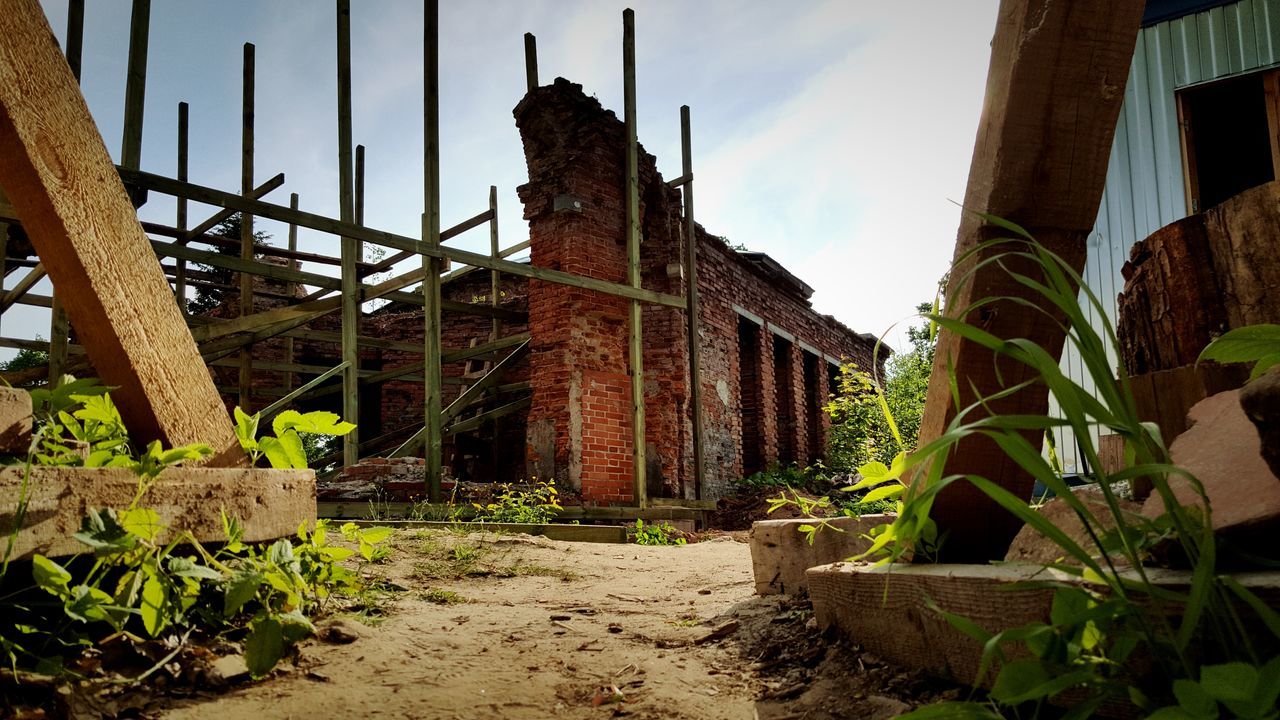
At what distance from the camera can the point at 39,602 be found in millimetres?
1475

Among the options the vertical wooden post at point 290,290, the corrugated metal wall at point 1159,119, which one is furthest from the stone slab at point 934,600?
the vertical wooden post at point 290,290

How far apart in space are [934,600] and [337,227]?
624 cm

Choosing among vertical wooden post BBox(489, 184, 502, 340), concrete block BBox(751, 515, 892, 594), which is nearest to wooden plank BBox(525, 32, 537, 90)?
vertical wooden post BBox(489, 184, 502, 340)

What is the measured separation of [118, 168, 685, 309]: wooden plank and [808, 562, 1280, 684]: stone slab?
5602mm

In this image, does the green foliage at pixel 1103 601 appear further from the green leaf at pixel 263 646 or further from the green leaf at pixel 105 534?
the green leaf at pixel 105 534

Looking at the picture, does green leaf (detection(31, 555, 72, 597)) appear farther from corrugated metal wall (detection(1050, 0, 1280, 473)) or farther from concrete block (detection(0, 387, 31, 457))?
corrugated metal wall (detection(1050, 0, 1280, 473))

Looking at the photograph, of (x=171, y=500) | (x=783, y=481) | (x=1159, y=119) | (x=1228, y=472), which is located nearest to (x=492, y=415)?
(x=783, y=481)

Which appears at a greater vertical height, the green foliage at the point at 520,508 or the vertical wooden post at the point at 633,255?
the vertical wooden post at the point at 633,255

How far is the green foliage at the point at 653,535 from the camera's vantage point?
6.87m

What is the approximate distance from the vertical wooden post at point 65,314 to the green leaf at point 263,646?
6.84 metres

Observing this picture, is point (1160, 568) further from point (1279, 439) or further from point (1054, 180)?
point (1054, 180)

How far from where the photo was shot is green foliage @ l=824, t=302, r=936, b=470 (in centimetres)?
955

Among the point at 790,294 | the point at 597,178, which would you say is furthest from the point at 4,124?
the point at 790,294

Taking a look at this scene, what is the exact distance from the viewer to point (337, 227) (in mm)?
6594
